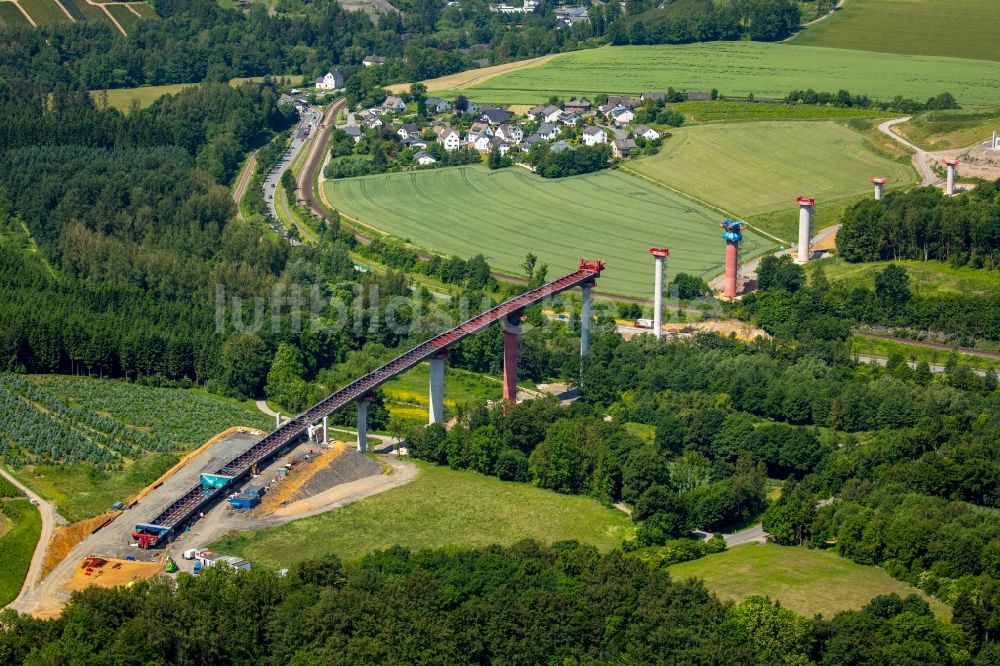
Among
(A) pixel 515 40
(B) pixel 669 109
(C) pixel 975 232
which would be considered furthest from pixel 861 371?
(A) pixel 515 40

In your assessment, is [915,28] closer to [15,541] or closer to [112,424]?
[112,424]

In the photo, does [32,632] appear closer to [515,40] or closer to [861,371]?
[861,371]

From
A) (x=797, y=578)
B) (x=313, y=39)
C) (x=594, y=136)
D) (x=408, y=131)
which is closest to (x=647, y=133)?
(x=594, y=136)

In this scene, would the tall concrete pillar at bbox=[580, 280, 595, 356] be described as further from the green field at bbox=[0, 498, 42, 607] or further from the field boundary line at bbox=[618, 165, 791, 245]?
the green field at bbox=[0, 498, 42, 607]

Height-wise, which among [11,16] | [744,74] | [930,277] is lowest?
[930,277]

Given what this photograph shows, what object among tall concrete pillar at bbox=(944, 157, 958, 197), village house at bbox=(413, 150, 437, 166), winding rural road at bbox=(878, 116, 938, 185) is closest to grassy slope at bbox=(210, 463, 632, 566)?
tall concrete pillar at bbox=(944, 157, 958, 197)
